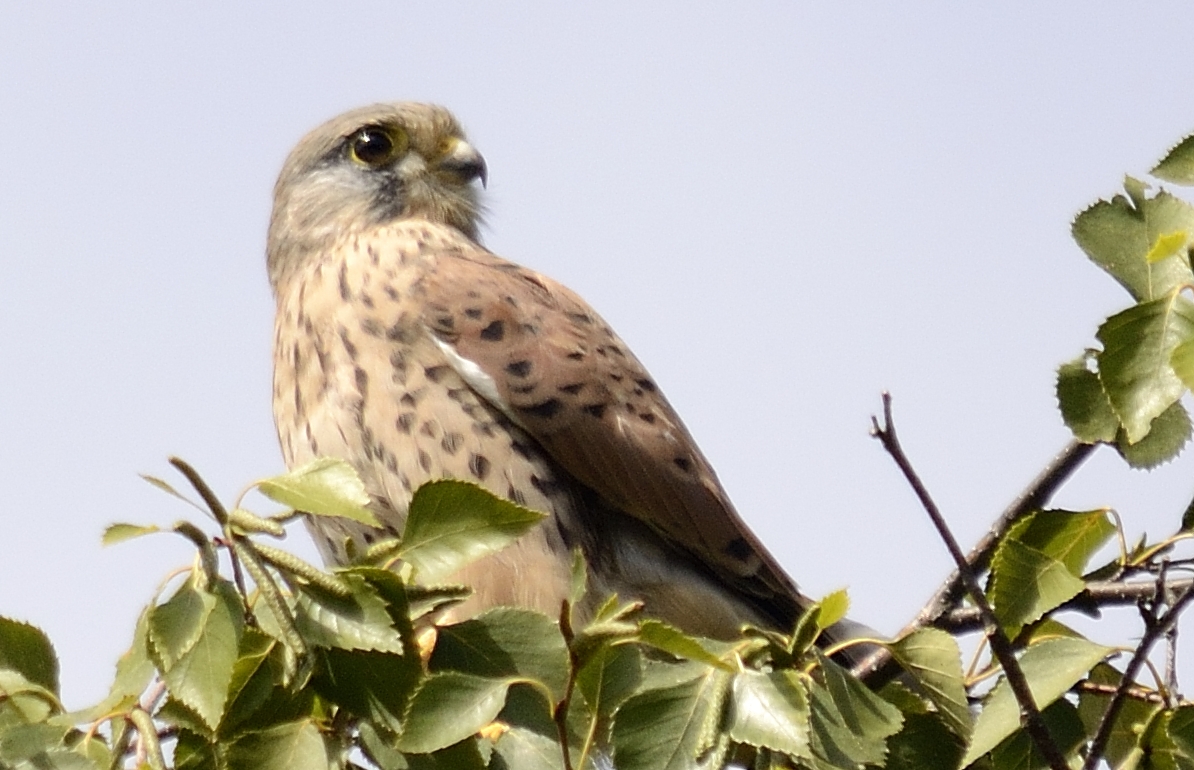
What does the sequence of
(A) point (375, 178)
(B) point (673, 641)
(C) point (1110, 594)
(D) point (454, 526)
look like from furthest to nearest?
(A) point (375, 178) → (C) point (1110, 594) → (D) point (454, 526) → (B) point (673, 641)

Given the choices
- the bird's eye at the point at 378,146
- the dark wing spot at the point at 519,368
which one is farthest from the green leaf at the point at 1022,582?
the bird's eye at the point at 378,146

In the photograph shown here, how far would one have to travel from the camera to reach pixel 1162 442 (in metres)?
2.28

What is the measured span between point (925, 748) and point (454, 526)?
2.49 ft

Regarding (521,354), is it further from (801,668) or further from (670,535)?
(801,668)

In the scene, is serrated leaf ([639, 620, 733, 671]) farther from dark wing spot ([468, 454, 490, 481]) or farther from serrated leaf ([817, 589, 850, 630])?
dark wing spot ([468, 454, 490, 481])

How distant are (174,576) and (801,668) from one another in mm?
777

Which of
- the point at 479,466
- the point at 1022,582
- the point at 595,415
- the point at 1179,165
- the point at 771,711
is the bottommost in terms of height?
the point at 479,466

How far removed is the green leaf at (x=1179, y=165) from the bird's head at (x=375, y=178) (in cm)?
303

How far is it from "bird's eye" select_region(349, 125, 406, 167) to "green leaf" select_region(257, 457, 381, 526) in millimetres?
3190

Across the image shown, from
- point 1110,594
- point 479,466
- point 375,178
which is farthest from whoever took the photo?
point 375,178

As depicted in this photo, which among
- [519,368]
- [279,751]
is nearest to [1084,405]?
[279,751]

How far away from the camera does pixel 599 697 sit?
6.61ft

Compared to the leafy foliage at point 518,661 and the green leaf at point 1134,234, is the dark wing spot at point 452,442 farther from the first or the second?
the green leaf at point 1134,234

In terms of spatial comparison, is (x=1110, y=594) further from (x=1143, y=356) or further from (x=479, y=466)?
(x=479, y=466)
